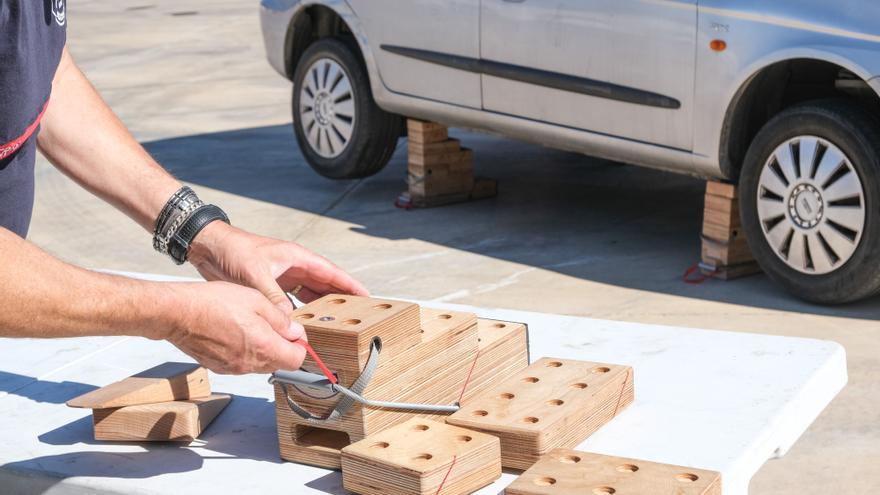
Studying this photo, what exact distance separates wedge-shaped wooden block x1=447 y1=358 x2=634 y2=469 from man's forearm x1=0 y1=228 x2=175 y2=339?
521mm

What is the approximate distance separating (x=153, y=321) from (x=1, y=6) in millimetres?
560

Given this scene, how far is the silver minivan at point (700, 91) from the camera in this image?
16.8 ft

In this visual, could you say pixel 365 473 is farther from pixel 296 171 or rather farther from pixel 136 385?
pixel 296 171

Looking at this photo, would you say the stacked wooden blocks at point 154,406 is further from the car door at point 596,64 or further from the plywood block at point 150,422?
the car door at point 596,64

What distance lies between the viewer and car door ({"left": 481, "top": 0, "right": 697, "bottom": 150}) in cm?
557

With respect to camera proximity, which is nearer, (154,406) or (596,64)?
(154,406)

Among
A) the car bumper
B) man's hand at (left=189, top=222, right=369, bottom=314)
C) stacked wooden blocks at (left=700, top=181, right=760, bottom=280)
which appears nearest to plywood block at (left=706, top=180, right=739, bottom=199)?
stacked wooden blocks at (left=700, top=181, right=760, bottom=280)

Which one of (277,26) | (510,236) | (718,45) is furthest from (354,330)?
(277,26)

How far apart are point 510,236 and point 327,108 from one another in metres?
1.46

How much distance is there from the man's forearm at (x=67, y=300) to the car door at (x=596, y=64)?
3.81 m

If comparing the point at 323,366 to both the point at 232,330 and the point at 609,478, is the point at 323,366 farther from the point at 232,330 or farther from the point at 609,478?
the point at 609,478

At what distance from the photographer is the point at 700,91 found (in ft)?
18.1

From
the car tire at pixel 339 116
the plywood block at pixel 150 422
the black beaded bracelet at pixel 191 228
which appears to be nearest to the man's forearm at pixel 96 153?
the black beaded bracelet at pixel 191 228

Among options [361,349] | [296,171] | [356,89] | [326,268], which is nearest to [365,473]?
[361,349]
